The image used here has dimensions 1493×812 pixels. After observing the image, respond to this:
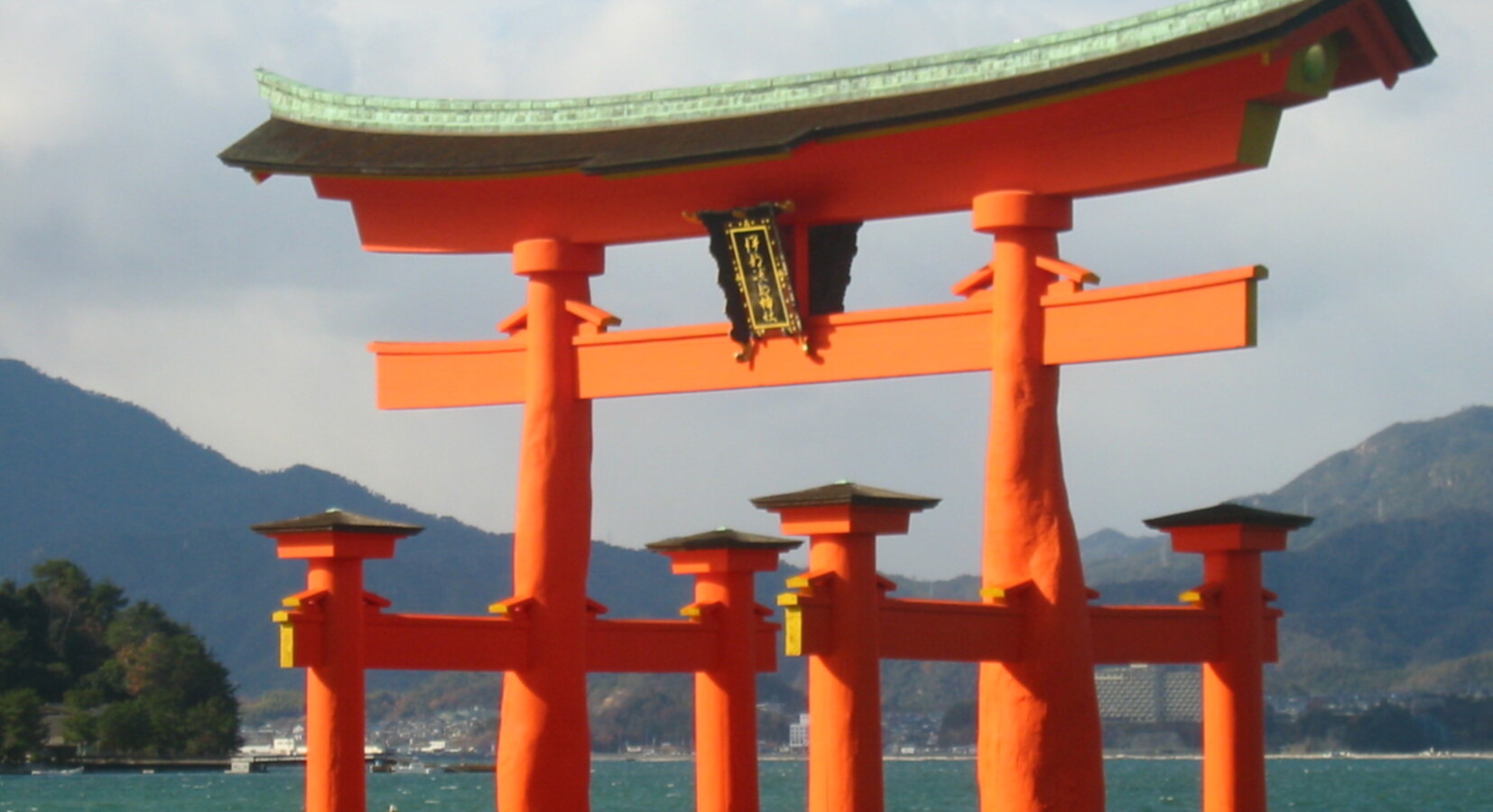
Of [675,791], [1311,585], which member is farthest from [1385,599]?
[675,791]

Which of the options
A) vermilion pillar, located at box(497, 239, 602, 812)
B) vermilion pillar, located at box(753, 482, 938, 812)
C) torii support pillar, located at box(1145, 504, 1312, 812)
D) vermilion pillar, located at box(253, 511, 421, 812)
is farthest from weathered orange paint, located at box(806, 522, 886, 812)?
vermilion pillar, located at box(253, 511, 421, 812)

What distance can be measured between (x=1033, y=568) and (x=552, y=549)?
11.5ft

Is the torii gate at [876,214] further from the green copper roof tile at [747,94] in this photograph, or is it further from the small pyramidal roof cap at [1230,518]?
the small pyramidal roof cap at [1230,518]

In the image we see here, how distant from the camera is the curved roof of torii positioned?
1270cm

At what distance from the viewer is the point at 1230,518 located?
14.8 metres

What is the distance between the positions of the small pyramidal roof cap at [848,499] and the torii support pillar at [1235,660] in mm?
2586

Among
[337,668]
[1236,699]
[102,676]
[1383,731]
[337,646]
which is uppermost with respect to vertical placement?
[337,646]

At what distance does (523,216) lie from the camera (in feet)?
51.3

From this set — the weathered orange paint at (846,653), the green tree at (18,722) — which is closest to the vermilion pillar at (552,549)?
the weathered orange paint at (846,653)

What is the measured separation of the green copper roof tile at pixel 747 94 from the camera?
13070 mm

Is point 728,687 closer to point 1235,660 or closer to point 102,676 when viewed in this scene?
point 1235,660

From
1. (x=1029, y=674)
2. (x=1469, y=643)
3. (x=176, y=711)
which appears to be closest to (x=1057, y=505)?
(x=1029, y=674)

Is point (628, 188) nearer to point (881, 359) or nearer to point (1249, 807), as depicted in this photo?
point (881, 359)

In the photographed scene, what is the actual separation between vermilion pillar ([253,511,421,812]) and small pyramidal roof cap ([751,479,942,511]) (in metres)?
2.71
